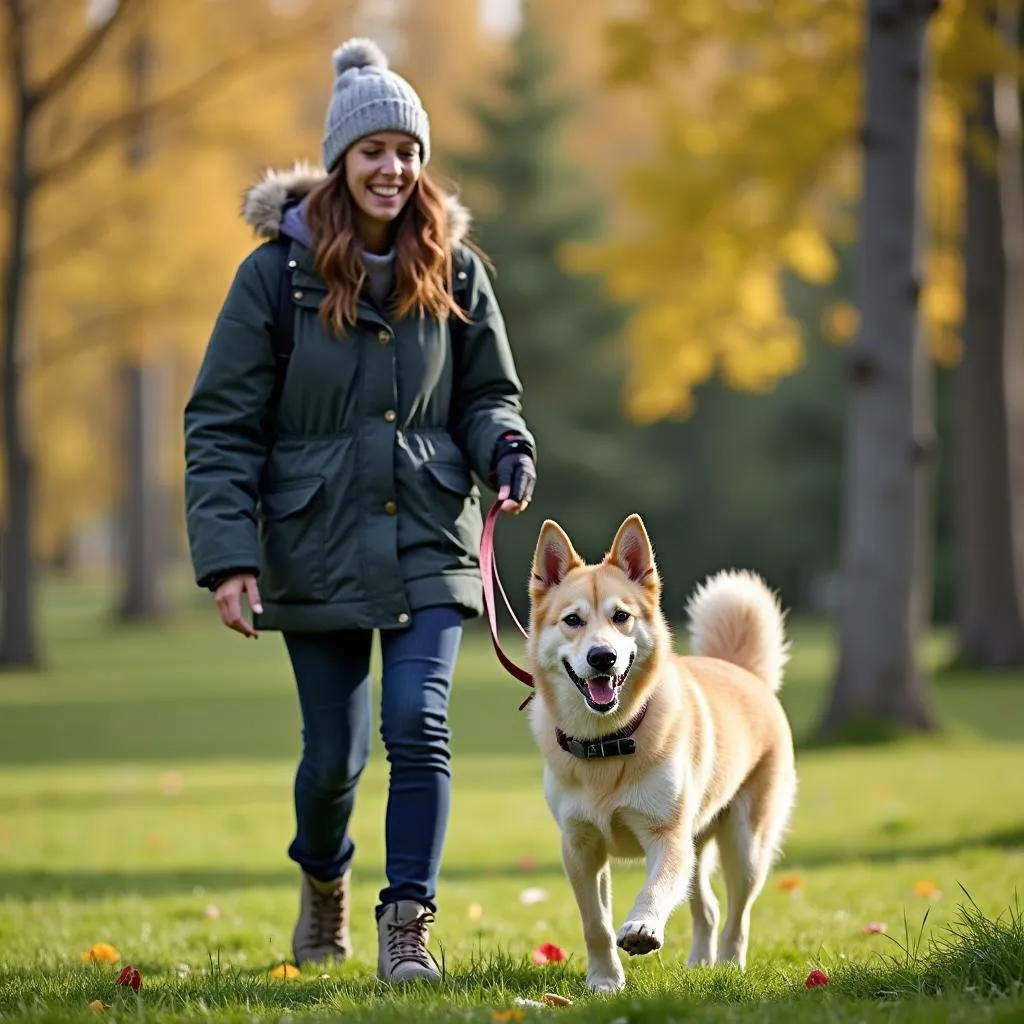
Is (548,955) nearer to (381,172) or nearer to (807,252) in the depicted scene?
(381,172)

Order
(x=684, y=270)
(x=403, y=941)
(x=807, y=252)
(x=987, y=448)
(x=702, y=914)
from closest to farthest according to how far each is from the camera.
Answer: (x=403, y=941) → (x=702, y=914) → (x=684, y=270) → (x=807, y=252) → (x=987, y=448)

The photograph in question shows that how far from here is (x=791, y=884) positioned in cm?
619

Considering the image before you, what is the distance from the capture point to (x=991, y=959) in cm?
349

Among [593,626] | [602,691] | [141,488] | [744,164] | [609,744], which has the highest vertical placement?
[744,164]

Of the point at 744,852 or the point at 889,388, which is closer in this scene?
the point at 744,852

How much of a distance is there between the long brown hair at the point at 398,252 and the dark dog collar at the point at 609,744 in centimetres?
131

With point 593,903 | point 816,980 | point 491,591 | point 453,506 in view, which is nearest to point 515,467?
point 453,506

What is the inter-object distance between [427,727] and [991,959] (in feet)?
5.08

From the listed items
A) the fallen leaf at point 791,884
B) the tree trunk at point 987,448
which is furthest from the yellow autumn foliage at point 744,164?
the fallen leaf at point 791,884

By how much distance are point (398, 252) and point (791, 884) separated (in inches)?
124

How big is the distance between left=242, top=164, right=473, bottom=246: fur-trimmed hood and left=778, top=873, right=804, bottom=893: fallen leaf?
9.70 ft

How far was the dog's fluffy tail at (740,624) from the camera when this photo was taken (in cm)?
498

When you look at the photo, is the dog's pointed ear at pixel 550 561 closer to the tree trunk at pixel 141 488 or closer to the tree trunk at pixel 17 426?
the tree trunk at pixel 17 426

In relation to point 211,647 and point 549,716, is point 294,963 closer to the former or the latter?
point 549,716
